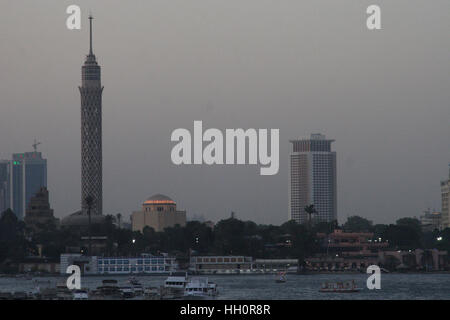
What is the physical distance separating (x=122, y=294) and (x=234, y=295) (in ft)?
51.5

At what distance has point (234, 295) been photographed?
12256 cm

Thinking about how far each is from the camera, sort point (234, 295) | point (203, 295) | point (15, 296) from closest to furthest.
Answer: point (15, 296)
point (203, 295)
point (234, 295)

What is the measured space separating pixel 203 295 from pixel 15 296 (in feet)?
66.2
